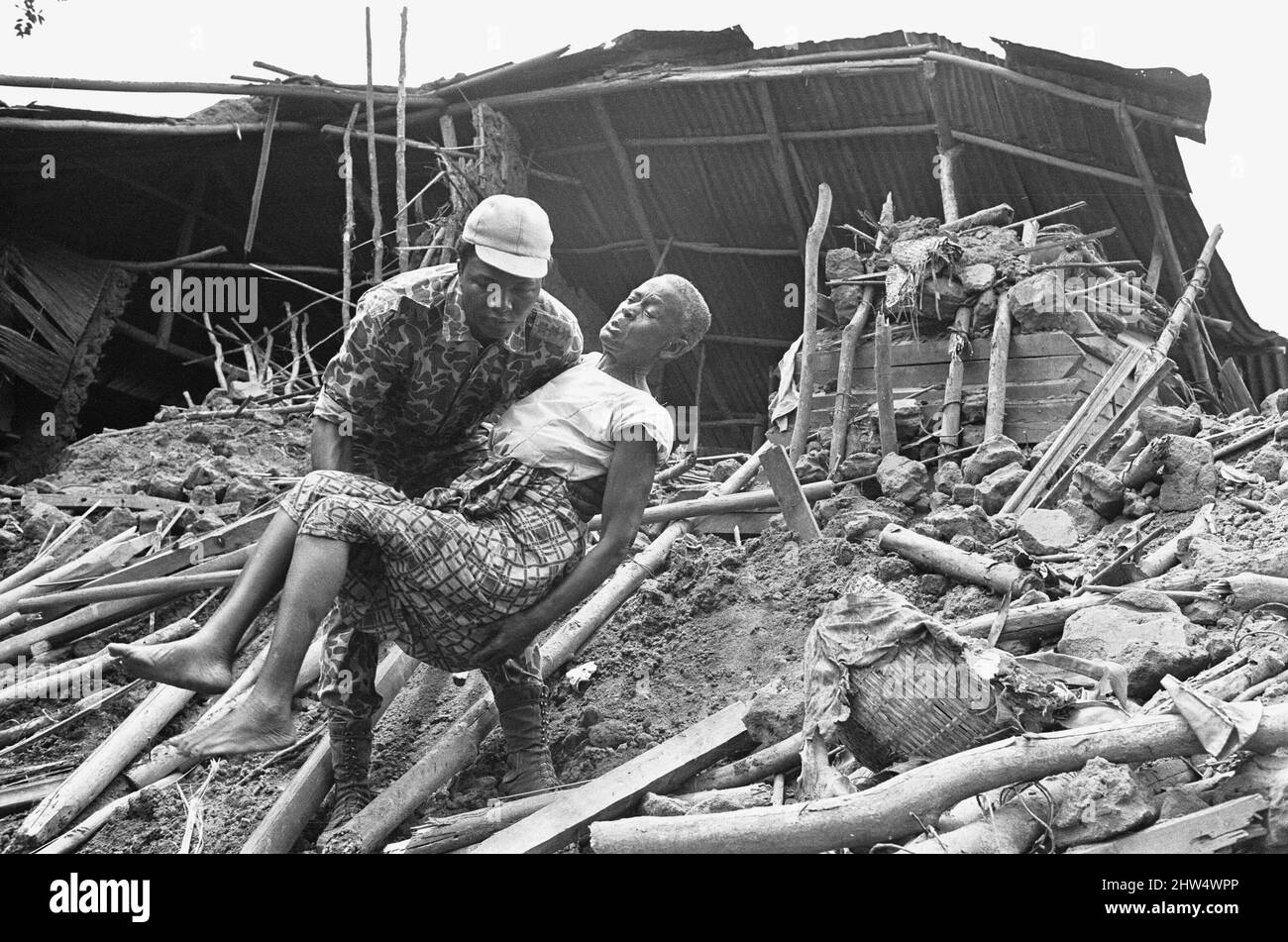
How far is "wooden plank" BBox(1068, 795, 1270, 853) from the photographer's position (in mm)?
2697

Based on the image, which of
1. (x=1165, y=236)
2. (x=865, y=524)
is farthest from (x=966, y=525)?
(x=1165, y=236)

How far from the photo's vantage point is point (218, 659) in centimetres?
321

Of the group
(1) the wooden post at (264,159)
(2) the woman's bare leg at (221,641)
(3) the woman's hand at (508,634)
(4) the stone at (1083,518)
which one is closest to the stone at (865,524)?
(4) the stone at (1083,518)

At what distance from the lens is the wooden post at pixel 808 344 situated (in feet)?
24.1

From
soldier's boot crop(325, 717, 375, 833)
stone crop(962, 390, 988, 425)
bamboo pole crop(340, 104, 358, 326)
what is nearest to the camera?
soldier's boot crop(325, 717, 375, 833)

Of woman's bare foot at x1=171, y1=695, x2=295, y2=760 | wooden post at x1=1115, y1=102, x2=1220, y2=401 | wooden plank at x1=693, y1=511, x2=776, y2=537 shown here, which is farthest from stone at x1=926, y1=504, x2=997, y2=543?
wooden post at x1=1115, y1=102, x2=1220, y2=401

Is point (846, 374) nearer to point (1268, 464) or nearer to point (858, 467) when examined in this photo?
point (858, 467)

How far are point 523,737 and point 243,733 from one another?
102cm

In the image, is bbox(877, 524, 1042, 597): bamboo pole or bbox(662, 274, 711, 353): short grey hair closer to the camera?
bbox(662, 274, 711, 353): short grey hair

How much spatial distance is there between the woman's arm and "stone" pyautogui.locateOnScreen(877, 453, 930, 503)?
114 inches

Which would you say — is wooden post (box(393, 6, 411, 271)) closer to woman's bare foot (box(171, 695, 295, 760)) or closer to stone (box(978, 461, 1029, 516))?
stone (box(978, 461, 1029, 516))

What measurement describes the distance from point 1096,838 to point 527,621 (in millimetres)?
1564

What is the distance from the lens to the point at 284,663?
319 centimetres
